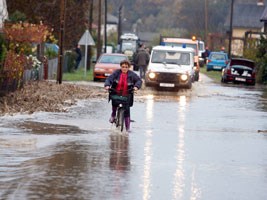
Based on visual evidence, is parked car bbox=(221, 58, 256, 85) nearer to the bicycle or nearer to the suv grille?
the suv grille

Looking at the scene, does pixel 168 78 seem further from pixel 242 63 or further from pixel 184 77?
pixel 242 63

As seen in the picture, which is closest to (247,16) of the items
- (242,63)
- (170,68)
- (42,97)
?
(242,63)

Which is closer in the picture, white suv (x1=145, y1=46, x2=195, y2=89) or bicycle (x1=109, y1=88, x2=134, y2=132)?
bicycle (x1=109, y1=88, x2=134, y2=132)

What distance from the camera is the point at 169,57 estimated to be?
127 ft

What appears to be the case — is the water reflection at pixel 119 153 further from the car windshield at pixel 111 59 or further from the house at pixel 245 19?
the house at pixel 245 19

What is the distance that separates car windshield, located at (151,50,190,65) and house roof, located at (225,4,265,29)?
8314 cm

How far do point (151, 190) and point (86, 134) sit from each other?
6916mm

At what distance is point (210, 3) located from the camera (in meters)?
135

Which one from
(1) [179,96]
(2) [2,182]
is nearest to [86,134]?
(2) [2,182]

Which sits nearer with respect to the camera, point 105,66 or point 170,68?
point 170,68

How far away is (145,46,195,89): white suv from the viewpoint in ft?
123

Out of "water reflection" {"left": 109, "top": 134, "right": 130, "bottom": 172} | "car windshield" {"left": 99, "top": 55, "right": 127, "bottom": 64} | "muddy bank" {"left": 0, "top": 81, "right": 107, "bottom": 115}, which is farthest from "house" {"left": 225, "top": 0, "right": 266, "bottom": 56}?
"water reflection" {"left": 109, "top": 134, "right": 130, "bottom": 172}

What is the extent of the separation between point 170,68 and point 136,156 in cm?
2232

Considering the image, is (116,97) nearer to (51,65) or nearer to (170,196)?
(170,196)
